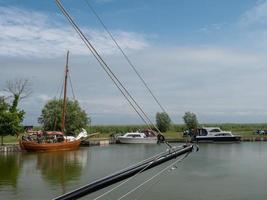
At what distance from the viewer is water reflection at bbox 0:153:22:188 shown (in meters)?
34.7

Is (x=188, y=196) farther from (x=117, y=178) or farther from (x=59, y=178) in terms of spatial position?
(x=117, y=178)

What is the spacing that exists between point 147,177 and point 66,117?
177 ft

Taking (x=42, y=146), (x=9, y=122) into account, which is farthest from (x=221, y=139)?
(x=9, y=122)

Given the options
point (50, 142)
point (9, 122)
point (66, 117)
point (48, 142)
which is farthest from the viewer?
point (66, 117)

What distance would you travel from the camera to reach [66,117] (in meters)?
86.4

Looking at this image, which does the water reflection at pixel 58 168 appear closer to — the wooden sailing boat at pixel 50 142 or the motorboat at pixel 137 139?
the wooden sailing boat at pixel 50 142

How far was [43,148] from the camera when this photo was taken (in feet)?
207

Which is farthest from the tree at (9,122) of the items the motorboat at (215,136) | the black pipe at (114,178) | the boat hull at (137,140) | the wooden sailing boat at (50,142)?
the black pipe at (114,178)

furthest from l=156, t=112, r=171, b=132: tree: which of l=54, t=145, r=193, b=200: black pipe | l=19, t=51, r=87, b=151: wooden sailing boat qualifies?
l=54, t=145, r=193, b=200: black pipe

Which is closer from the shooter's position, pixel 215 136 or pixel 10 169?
pixel 10 169

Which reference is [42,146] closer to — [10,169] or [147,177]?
[10,169]

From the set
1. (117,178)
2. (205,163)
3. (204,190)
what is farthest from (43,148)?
(117,178)

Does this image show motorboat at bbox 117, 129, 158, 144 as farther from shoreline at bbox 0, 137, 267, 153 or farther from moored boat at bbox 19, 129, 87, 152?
moored boat at bbox 19, 129, 87, 152

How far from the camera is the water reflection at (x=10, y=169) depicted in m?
34.7
